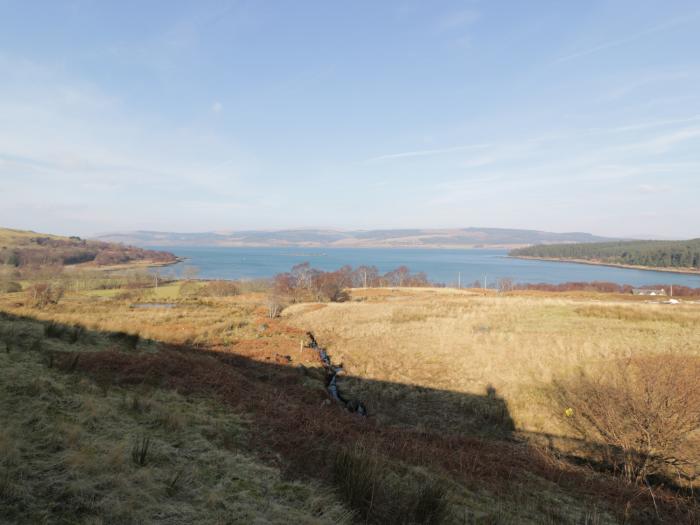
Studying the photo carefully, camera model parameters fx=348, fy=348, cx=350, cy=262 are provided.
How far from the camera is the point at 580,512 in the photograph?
263 inches

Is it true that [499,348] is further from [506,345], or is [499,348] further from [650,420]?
[650,420]

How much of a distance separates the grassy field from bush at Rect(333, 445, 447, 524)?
1.0 inches

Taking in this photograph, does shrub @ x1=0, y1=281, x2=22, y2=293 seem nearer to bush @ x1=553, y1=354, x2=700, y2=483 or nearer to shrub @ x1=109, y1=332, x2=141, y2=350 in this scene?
shrub @ x1=109, y1=332, x2=141, y2=350

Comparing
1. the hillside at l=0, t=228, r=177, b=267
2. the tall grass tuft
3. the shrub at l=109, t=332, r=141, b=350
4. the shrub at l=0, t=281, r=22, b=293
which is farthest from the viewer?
the hillside at l=0, t=228, r=177, b=267

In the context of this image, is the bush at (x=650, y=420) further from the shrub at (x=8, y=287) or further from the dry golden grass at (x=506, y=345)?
the shrub at (x=8, y=287)

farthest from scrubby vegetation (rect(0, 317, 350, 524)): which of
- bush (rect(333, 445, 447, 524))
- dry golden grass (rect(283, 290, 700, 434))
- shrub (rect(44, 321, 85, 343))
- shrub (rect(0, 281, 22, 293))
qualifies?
shrub (rect(0, 281, 22, 293))

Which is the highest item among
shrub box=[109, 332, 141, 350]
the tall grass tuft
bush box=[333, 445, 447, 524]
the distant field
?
the tall grass tuft

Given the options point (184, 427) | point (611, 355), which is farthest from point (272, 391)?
point (611, 355)

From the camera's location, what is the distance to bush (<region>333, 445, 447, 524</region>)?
15.8 feet

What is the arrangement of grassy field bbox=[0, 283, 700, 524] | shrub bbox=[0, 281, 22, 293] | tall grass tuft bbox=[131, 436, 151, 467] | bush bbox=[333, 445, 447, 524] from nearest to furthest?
grassy field bbox=[0, 283, 700, 524] → bush bbox=[333, 445, 447, 524] → tall grass tuft bbox=[131, 436, 151, 467] → shrub bbox=[0, 281, 22, 293]

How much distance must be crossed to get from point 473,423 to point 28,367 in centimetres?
1563

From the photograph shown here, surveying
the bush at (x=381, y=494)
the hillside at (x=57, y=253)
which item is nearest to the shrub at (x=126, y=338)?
the bush at (x=381, y=494)

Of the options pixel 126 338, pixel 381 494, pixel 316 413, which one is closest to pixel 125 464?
pixel 381 494

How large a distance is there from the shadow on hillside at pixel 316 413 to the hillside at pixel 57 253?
109437 millimetres
